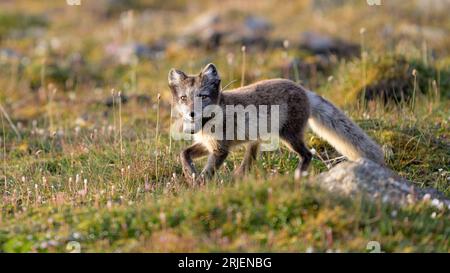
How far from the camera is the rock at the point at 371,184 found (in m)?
5.19

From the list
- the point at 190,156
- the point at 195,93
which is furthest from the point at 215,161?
the point at 195,93

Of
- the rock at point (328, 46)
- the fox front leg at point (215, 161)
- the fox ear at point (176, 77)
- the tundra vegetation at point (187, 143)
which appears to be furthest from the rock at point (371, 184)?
the rock at point (328, 46)

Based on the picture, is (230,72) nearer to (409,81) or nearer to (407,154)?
(409,81)

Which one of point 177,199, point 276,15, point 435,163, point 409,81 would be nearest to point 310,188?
point 177,199

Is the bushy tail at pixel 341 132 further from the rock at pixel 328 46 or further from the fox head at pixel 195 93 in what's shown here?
the rock at pixel 328 46

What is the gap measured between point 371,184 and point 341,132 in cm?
163

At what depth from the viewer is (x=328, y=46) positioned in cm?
1383

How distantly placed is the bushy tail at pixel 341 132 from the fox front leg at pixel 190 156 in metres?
1.17

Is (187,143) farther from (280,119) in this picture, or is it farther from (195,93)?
(195,93)

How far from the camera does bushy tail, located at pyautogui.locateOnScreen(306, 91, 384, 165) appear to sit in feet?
22.0

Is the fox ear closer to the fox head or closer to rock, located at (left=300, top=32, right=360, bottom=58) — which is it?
the fox head

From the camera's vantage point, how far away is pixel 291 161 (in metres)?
7.26
